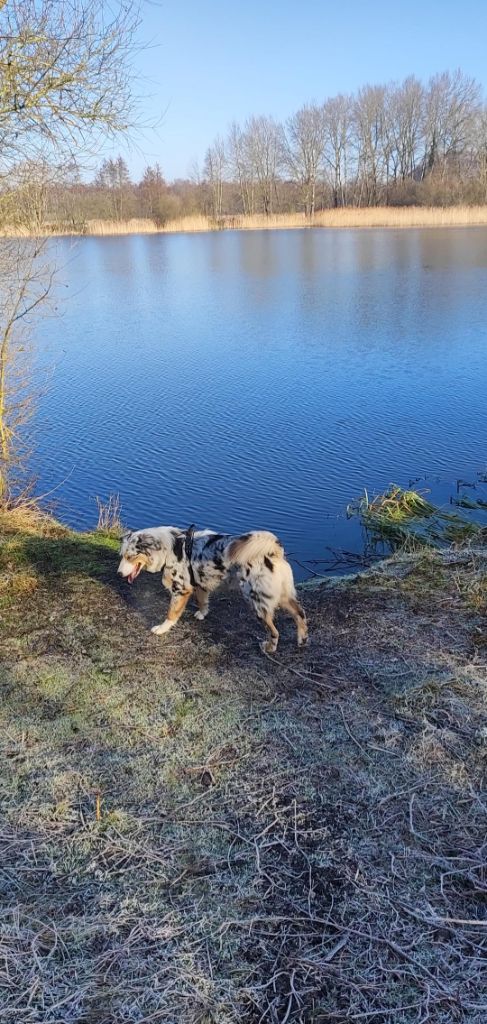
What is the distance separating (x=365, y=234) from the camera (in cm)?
4425

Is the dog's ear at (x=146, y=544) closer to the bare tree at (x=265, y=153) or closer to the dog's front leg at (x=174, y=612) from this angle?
the dog's front leg at (x=174, y=612)

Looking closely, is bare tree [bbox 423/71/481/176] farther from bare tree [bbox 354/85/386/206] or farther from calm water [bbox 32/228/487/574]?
calm water [bbox 32/228/487/574]

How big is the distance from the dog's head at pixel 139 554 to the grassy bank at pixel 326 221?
3692 cm

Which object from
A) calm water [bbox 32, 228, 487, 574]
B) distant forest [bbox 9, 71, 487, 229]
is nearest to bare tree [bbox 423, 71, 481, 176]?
distant forest [bbox 9, 71, 487, 229]

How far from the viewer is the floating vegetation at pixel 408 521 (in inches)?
331

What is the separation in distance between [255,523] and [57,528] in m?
2.76

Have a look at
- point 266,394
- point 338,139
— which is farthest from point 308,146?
point 266,394

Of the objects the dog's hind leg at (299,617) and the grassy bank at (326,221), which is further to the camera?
the grassy bank at (326,221)

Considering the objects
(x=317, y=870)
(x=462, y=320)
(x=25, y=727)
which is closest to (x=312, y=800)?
(x=317, y=870)

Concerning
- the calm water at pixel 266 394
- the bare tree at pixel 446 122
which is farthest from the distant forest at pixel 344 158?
the calm water at pixel 266 394

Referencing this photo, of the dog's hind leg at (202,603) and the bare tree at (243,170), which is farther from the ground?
the bare tree at (243,170)

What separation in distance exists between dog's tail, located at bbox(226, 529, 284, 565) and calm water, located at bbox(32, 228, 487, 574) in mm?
3618

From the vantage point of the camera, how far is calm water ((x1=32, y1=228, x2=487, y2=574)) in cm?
1019

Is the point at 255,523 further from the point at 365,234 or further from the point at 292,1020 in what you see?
the point at 365,234
